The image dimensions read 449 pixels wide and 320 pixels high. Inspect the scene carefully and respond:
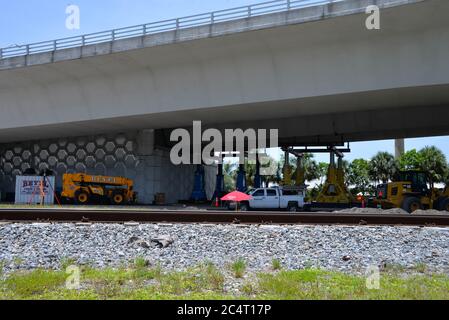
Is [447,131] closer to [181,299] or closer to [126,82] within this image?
[126,82]

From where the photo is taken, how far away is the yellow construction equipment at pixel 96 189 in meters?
32.4

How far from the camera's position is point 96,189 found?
33.2 meters

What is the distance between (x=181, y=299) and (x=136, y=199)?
104 feet

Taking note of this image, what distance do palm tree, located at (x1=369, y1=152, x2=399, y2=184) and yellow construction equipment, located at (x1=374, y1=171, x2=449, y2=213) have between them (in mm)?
44720

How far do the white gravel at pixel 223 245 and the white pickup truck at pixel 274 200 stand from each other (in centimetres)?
1663

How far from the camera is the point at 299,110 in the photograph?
91.9ft

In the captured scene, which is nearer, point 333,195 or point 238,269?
point 238,269

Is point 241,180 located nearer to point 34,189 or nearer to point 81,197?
point 81,197

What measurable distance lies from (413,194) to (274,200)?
28.0 feet

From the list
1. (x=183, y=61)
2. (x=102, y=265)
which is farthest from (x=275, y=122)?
(x=102, y=265)

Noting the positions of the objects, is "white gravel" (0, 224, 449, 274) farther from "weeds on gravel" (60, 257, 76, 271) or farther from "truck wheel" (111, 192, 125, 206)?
"truck wheel" (111, 192, 125, 206)

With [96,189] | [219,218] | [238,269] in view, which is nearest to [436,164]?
[96,189]

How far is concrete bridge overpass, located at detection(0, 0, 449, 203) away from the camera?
70.2 feet
